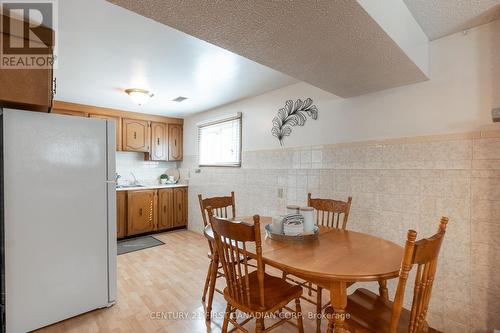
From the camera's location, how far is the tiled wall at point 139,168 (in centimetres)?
457

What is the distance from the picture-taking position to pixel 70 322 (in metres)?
1.96

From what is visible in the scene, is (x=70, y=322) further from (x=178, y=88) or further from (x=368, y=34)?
(x=368, y=34)

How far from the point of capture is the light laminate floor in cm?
189

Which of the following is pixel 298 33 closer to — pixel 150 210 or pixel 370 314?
pixel 370 314

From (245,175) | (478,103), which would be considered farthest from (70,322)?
(478,103)

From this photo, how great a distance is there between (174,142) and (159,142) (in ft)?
1.04

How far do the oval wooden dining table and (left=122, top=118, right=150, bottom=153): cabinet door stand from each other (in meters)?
3.62

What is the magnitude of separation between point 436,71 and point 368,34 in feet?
3.25

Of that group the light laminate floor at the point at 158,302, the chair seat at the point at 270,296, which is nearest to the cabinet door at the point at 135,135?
the light laminate floor at the point at 158,302

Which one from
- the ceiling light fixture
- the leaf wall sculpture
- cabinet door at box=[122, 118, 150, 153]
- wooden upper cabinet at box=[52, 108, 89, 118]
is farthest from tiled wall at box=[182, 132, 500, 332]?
wooden upper cabinet at box=[52, 108, 89, 118]

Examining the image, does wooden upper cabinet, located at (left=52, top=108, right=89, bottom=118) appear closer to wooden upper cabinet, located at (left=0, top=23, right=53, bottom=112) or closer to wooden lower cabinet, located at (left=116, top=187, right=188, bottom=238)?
wooden lower cabinet, located at (left=116, top=187, right=188, bottom=238)

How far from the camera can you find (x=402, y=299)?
0.99m

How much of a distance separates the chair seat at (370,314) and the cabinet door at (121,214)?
379cm

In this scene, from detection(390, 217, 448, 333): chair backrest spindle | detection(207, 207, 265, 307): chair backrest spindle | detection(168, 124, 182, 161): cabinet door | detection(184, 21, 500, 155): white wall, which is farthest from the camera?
detection(168, 124, 182, 161): cabinet door
